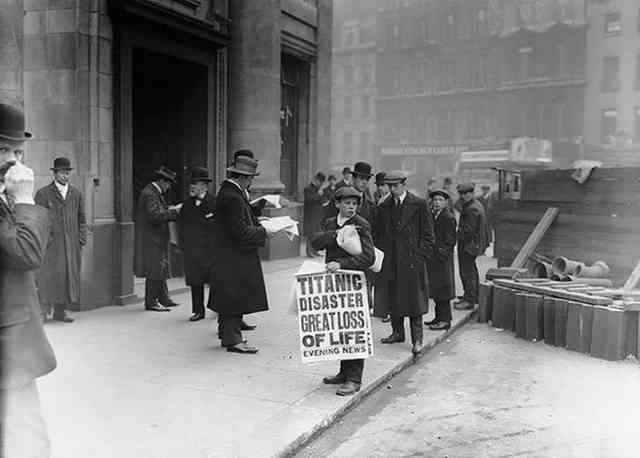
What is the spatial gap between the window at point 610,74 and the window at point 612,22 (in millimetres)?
4979

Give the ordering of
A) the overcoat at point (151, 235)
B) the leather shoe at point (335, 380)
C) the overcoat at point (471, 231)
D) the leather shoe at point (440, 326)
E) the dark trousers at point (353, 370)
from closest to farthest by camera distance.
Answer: the dark trousers at point (353, 370), the leather shoe at point (335, 380), the leather shoe at point (440, 326), the overcoat at point (151, 235), the overcoat at point (471, 231)

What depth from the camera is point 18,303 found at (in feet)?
9.68

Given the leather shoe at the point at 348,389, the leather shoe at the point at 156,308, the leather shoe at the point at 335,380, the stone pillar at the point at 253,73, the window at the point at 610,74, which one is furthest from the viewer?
the window at the point at 610,74

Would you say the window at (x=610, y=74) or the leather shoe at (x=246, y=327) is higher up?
the window at (x=610, y=74)

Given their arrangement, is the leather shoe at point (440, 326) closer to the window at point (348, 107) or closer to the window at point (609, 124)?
the window at point (609, 124)

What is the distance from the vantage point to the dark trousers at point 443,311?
882 cm

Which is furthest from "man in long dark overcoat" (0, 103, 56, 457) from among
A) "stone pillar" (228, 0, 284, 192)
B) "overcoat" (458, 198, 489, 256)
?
"stone pillar" (228, 0, 284, 192)


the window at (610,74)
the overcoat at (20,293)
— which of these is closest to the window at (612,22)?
the window at (610,74)

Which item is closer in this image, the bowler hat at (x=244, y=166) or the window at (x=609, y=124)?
the bowler hat at (x=244, y=166)

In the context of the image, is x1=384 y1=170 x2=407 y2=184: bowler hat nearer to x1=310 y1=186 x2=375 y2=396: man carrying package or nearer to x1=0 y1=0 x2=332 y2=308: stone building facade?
x1=310 y1=186 x2=375 y2=396: man carrying package

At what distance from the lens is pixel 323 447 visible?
15.8ft

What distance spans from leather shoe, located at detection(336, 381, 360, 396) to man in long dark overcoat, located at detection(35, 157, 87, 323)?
4111mm

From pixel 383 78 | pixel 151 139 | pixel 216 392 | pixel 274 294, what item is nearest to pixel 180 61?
pixel 151 139

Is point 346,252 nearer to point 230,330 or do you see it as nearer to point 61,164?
point 230,330
